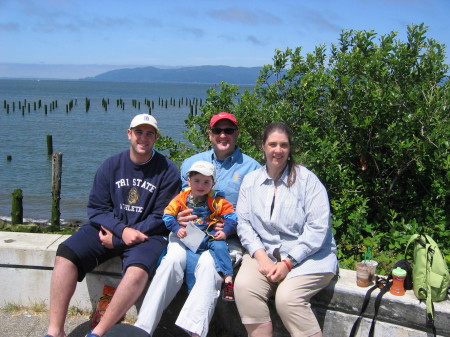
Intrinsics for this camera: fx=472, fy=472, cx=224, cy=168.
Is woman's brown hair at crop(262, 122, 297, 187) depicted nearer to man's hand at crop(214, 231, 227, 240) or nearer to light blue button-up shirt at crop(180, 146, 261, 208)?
light blue button-up shirt at crop(180, 146, 261, 208)

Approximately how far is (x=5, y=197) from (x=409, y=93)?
50.3 ft

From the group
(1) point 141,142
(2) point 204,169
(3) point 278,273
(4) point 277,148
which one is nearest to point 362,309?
(3) point 278,273

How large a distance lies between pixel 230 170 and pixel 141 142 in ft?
2.74

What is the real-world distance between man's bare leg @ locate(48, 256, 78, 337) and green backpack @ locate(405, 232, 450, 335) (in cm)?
258

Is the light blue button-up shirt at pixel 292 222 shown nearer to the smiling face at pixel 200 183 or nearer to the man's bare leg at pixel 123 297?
the smiling face at pixel 200 183

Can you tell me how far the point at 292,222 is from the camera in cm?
365

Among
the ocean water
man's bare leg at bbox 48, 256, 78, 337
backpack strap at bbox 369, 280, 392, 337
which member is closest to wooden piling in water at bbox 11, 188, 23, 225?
the ocean water

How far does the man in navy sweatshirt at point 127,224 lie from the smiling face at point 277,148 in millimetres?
885

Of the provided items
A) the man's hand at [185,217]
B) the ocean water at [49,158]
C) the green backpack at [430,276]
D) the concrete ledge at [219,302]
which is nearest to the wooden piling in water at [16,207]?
the ocean water at [49,158]

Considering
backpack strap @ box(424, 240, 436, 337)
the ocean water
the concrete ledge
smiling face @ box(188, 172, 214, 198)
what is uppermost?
smiling face @ box(188, 172, 214, 198)

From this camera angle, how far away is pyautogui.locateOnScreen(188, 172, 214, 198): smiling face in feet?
12.6

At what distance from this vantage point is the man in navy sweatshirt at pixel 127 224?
3.60 m

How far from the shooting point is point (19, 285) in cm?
419

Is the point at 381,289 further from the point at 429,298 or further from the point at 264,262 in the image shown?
the point at 264,262
